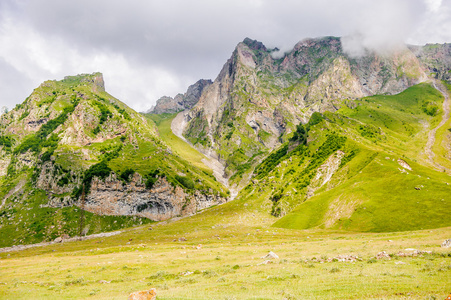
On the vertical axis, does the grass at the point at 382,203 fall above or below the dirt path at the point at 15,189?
below

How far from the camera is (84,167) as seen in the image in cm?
18775

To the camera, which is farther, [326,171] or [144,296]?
[326,171]

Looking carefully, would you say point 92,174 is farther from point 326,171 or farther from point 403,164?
point 403,164

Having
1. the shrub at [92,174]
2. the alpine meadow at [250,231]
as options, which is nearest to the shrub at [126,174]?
the alpine meadow at [250,231]

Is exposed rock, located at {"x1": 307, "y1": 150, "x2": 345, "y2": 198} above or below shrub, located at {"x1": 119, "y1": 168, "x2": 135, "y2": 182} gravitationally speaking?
below

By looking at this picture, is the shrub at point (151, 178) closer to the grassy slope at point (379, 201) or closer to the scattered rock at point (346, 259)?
the grassy slope at point (379, 201)

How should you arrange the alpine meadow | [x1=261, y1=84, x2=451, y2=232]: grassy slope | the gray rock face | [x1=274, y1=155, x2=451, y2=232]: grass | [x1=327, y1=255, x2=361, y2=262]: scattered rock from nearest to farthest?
1. the alpine meadow
2. [x1=327, y1=255, x2=361, y2=262]: scattered rock
3. [x1=274, y1=155, x2=451, y2=232]: grass
4. [x1=261, y1=84, x2=451, y2=232]: grassy slope
5. the gray rock face

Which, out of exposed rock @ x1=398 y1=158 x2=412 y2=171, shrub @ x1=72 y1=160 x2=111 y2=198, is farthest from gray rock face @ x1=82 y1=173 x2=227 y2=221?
exposed rock @ x1=398 y1=158 x2=412 y2=171

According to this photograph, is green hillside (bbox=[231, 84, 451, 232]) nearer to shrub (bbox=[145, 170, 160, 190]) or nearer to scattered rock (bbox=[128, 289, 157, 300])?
shrub (bbox=[145, 170, 160, 190])

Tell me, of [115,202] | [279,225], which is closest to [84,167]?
[115,202]

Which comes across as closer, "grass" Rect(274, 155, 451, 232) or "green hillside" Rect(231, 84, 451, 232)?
"grass" Rect(274, 155, 451, 232)

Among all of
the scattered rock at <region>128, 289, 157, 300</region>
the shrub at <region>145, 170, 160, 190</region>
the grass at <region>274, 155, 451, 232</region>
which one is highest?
the shrub at <region>145, 170, 160, 190</region>

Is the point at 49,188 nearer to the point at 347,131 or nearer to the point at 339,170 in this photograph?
the point at 339,170

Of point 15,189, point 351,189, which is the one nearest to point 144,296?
point 351,189
